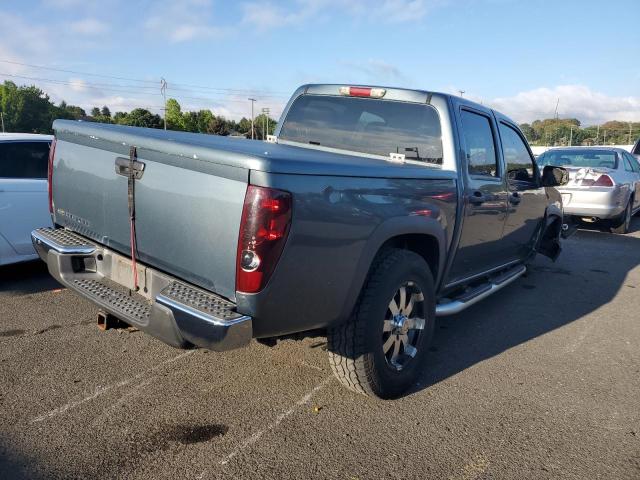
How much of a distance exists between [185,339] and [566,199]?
858 centimetres

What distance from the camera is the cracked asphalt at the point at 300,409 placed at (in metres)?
2.53

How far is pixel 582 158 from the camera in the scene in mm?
9867

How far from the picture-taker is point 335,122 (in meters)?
4.34

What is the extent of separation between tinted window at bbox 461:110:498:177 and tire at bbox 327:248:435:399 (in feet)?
3.75

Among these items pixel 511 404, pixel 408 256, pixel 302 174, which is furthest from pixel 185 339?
pixel 511 404

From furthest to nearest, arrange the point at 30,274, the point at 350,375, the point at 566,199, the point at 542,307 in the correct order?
the point at 566,199, the point at 30,274, the point at 542,307, the point at 350,375

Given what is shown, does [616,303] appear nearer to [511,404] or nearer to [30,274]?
[511,404]

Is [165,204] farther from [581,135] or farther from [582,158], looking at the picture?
[581,135]

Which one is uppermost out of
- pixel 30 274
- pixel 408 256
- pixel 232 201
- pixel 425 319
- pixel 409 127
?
pixel 409 127

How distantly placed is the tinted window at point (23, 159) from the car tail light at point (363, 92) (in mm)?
3324

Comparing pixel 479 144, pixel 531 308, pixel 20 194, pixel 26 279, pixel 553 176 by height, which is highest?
pixel 479 144

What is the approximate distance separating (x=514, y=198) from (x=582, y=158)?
6391mm

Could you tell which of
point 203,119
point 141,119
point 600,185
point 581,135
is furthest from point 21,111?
point 600,185

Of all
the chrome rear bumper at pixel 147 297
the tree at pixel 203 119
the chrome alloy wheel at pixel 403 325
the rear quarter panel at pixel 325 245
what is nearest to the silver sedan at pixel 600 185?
the chrome alloy wheel at pixel 403 325
